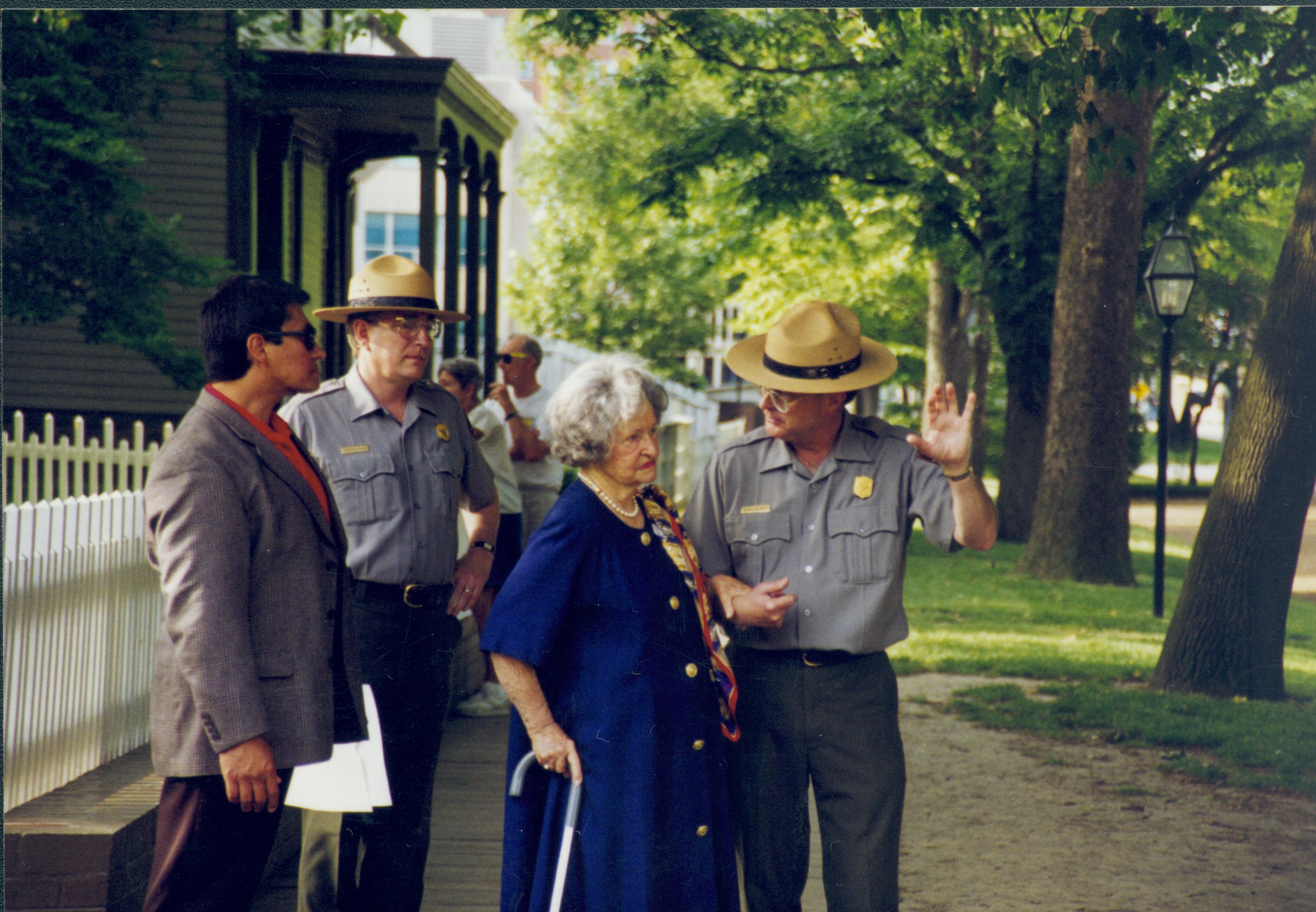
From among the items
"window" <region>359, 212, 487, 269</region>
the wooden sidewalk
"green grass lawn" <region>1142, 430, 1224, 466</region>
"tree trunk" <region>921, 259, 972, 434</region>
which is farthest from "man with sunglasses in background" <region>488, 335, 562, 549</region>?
"green grass lawn" <region>1142, 430, 1224, 466</region>

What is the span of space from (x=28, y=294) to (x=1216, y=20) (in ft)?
23.6

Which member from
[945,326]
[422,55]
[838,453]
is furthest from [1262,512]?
[945,326]

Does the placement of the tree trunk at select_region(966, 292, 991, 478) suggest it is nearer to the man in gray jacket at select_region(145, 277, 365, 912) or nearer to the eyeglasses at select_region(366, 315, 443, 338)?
the eyeglasses at select_region(366, 315, 443, 338)

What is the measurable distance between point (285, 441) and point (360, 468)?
2.60 feet

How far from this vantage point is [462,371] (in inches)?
236

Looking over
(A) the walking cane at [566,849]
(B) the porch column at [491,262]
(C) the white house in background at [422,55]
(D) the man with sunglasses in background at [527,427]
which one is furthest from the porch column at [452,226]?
(A) the walking cane at [566,849]

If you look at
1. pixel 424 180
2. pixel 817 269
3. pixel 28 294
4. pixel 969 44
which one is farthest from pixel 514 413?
pixel 817 269

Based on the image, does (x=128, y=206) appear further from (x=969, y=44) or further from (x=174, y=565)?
(x=969, y=44)

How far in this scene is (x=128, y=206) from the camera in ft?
27.6

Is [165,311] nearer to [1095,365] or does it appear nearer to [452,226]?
[452,226]

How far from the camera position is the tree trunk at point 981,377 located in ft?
61.2

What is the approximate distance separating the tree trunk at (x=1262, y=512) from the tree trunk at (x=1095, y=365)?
3.95 metres

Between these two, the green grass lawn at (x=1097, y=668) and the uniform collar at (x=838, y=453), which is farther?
the green grass lawn at (x=1097, y=668)

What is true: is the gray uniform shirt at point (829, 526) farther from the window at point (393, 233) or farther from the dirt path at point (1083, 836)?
the window at point (393, 233)
